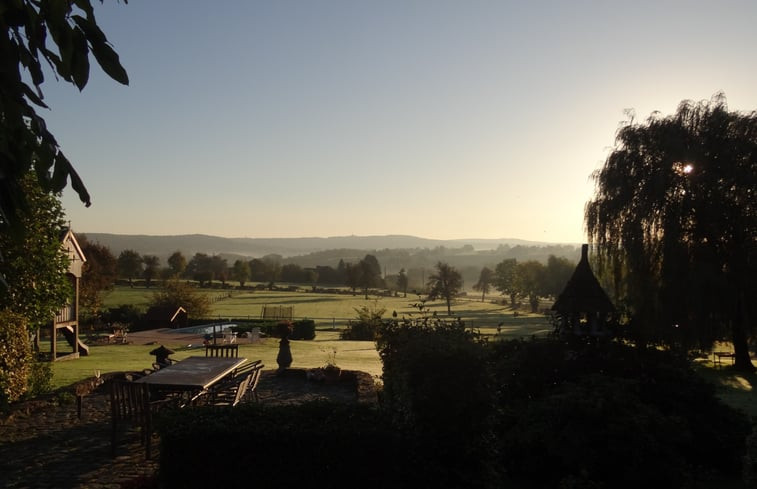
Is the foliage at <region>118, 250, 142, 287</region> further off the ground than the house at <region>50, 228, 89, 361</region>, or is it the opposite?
the foliage at <region>118, 250, 142, 287</region>

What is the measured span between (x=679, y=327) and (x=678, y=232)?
427cm

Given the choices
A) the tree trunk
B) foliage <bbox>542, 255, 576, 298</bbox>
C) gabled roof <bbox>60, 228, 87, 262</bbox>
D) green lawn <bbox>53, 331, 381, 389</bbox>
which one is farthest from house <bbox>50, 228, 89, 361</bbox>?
foliage <bbox>542, 255, 576, 298</bbox>

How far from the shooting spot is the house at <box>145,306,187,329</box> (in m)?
47.1

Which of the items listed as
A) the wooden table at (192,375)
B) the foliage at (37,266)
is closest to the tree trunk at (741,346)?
the wooden table at (192,375)

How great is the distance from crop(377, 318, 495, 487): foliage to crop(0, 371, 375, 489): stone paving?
3.51 meters

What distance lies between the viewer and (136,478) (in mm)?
8070

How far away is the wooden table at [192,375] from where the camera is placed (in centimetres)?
1038

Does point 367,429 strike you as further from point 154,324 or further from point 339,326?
point 339,326

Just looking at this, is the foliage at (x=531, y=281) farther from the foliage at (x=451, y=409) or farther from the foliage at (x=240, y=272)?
the foliage at (x=451, y=409)

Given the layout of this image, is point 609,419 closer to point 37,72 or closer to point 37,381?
point 37,72

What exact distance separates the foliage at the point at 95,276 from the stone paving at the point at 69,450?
111ft

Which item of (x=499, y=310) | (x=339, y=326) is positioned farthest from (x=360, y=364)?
(x=499, y=310)

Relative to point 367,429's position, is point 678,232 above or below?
above

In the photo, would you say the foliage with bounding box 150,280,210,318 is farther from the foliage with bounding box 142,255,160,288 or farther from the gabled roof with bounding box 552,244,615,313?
the foliage with bounding box 142,255,160,288
